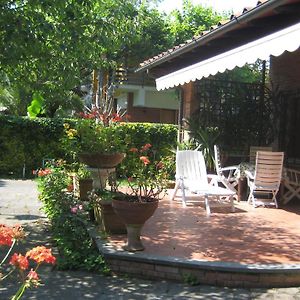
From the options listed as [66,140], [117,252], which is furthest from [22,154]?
[117,252]

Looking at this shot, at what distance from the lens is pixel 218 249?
632cm

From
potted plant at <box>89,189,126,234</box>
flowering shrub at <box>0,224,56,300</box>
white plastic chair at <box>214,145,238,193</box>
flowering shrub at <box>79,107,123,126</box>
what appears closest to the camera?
flowering shrub at <box>0,224,56,300</box>

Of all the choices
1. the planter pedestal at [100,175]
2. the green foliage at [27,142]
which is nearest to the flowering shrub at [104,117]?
the planter pedestal at [100,175]

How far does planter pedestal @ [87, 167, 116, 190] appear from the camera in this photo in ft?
27.8

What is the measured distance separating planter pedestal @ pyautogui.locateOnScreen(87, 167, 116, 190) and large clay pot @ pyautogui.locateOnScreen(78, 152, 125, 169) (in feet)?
0.20

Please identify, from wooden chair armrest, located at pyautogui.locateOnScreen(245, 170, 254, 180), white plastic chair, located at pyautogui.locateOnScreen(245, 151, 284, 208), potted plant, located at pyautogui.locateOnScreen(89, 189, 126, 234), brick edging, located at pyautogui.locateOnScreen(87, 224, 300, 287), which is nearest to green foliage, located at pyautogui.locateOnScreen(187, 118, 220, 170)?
wooden chair armrest, located at pyautogui.locateOnScreen(245, 170, 254, 180)

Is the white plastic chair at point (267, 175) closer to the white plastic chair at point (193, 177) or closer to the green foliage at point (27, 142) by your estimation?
the white plastic chair at point (193, 177)

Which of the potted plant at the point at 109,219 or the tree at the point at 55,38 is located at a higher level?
the tree at the point at 55,38

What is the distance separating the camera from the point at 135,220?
234 inches

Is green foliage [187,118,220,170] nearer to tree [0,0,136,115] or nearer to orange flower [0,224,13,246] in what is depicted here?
tree [0,0,136,115]

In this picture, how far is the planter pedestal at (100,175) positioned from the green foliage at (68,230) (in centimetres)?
61

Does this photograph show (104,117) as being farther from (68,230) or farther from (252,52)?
(252,52)

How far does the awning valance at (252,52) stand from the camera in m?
6.05

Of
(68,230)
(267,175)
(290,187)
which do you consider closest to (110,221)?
(68,230)
